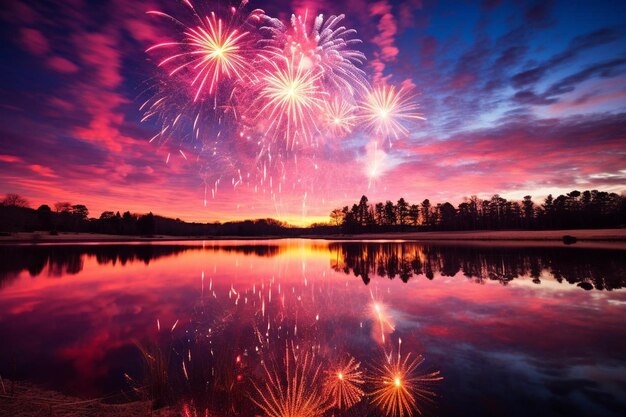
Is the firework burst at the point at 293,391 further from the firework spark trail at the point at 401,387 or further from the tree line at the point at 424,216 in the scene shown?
the tree line at the point at 424,216

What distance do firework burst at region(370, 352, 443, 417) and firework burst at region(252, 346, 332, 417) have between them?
1091mm

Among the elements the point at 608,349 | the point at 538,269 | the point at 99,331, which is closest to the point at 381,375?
the point at 608,349

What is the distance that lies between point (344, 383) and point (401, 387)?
115 cm

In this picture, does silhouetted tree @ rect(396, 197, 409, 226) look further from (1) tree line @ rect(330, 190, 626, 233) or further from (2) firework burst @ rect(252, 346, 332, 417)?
(2) firework burst @ rect(252, 346, 332, 417)

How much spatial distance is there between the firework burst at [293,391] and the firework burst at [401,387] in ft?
3.58

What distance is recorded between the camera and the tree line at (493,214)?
8312cm

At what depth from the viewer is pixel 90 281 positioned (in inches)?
816

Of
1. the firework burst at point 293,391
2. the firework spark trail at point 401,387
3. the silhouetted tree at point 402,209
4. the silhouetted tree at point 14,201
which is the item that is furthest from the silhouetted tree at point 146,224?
the firework spark trail at point 401,387

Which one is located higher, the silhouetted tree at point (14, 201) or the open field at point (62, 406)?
the silhouetted tree at point (14, 201)

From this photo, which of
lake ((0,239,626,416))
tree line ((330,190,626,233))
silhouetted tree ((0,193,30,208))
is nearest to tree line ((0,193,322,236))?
silhouetted tree ((0,193,30,208))

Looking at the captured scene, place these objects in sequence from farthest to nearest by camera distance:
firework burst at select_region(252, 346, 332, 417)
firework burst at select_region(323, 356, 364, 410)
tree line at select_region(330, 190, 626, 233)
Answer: tree line at select_region(330, 190, 626, 233) → firework burst at select_region(323, 356, 364, 410) → firework burst at select_region(252, 346, 332, 417)

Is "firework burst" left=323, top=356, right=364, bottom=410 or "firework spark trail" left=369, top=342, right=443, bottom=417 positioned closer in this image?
"firework spark trail" left=369, top=342, right=443, bottom=417

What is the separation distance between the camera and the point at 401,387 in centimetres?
610

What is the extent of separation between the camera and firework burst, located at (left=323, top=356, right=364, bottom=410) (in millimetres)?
5602
